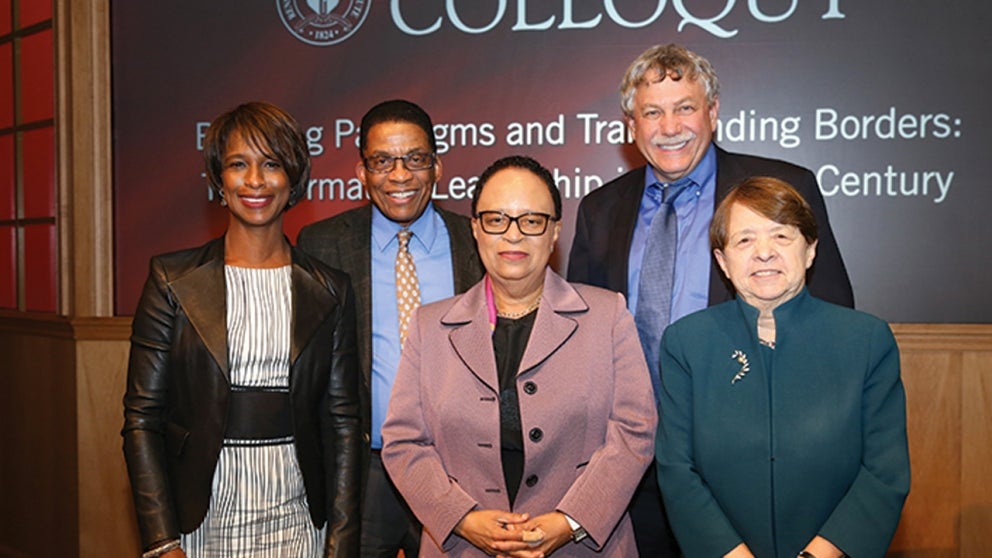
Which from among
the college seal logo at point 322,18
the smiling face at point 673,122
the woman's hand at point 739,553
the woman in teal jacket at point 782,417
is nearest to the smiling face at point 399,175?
the smiling face at point 673,122

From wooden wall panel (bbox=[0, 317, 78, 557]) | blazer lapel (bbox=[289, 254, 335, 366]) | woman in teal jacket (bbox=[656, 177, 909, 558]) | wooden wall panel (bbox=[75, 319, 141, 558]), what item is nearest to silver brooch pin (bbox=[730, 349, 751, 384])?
woman in teal jacket (bbox=[656, 177, 909, 558])

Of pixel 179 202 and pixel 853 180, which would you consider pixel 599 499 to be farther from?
pixel 179 202

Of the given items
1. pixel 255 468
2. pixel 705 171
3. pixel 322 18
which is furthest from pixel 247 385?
pixel 322 18

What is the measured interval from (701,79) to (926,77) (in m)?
1.90

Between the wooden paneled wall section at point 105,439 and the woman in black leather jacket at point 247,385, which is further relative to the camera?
the wooden paneled wall section at point 105,439

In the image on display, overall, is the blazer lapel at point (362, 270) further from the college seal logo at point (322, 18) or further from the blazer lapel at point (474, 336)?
the college seal logo at point (322, 18)

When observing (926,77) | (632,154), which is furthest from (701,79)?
(926,77)

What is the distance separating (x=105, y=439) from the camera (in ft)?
14.4

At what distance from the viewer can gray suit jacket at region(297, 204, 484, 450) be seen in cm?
263

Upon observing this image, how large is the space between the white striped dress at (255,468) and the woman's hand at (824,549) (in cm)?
126

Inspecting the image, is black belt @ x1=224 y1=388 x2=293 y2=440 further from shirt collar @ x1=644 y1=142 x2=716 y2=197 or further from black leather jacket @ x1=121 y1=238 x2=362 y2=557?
shirt collar @ x1=644 y1=142 x2=716 y2=197

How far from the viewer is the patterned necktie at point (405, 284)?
265cm

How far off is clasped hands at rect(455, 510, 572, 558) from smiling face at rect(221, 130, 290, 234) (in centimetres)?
93

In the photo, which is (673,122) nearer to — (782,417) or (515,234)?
(515,234)
